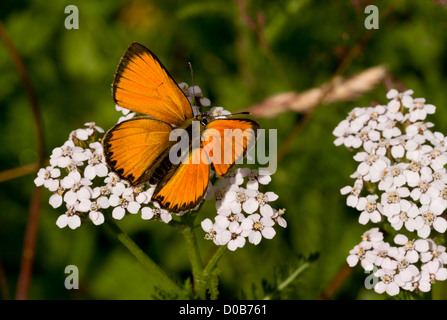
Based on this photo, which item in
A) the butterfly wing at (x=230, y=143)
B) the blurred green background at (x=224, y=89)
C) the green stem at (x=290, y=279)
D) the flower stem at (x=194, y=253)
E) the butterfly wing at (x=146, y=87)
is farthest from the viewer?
the blurred green background at (x=224, y=89)

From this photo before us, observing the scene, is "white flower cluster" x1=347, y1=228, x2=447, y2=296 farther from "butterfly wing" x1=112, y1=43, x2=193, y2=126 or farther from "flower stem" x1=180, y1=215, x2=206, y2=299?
"butterfly wing" x1=112, y1=43, x2=193, y2=126

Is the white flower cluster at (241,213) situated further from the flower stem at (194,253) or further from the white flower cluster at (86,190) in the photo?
the white flower cluster at (86,190)

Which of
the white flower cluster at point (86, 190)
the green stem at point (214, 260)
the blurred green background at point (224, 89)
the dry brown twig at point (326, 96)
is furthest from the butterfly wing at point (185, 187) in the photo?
the blurred green background at point (224, 89)

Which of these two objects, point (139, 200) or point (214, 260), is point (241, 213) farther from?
point (139, 200)

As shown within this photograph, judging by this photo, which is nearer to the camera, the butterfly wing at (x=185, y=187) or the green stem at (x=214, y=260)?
the butterfly wing at (x=185, y=187)

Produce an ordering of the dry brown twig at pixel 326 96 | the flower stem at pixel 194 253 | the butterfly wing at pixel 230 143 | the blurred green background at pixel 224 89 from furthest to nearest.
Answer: the blurred green background at pixel 224 89, the dry brown twig at pixel 326 96, the flower stem at pixel 194 253, the butterfly wing at pixel 230 143

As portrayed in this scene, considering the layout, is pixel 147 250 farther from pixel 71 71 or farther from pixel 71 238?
pixel 71 71

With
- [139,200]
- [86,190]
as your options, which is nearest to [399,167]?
[139,200]
